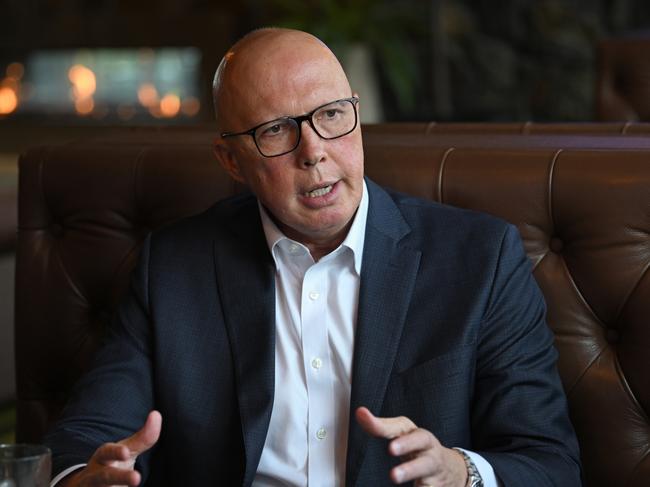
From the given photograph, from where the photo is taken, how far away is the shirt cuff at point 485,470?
1375 mm

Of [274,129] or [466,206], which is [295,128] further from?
[466,206]

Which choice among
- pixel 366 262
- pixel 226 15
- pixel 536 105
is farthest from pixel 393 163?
pixel 226 15

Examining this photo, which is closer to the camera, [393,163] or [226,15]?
[393,163]

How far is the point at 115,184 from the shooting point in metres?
1.95

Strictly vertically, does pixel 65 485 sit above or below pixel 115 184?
below

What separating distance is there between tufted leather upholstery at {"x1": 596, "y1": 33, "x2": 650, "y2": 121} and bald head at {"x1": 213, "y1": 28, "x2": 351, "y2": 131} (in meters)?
2.30

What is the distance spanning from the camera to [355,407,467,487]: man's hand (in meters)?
1.17

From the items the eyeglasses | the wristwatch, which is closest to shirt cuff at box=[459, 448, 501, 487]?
the wristwatch

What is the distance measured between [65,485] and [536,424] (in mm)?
676

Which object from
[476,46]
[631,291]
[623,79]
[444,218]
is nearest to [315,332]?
[444,218]

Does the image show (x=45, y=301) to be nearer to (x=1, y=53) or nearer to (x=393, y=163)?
(x=393, y=163)

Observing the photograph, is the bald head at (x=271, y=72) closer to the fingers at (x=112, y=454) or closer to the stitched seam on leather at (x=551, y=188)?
the stitched seam on leather at (x=551, y=188)

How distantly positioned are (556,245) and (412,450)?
619 mm

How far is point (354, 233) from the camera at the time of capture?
5.31ft
